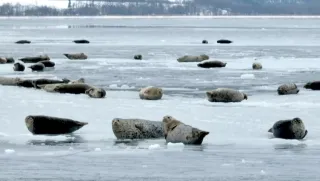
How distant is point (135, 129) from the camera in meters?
13.3

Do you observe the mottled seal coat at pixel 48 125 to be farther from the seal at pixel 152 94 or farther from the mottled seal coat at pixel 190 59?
the mottled seal coat at pixel 190 59

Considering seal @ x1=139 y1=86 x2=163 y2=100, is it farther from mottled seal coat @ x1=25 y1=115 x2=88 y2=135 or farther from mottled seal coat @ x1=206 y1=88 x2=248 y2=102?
mottled seal coat @ x1=25 y1=115 x2=88 y2=135

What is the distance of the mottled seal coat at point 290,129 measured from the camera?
13242mm

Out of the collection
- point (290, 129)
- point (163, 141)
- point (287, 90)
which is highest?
point (290, 129)

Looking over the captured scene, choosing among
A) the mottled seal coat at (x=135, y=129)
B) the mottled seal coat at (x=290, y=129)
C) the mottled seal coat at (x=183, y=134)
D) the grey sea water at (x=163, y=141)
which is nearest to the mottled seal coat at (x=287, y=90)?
the grey sea water at (x=163, y=141)

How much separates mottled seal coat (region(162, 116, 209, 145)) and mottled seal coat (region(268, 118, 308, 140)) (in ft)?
4.40

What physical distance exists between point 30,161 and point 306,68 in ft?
67.1

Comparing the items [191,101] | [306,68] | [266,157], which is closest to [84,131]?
[266,157]

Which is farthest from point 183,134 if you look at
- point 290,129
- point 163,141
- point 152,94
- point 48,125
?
point 152,94

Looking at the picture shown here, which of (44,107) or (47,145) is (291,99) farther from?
(47,145)

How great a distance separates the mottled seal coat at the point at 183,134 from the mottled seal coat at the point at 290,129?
1341mm

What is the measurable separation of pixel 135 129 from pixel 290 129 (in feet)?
7.99

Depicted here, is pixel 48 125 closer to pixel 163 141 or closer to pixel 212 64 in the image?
pixel 163 141

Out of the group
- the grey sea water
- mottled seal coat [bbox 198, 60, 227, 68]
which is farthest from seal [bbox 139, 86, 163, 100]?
mottled seal coat [bbox 198, 60, 227, 68]
